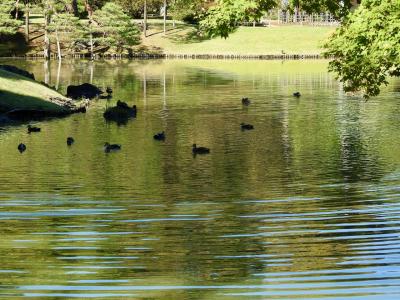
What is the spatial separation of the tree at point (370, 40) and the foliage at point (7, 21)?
90.2 metres

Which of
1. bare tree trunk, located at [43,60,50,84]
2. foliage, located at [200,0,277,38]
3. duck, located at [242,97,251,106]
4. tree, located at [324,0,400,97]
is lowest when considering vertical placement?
duck, located at [242,97,251,106]

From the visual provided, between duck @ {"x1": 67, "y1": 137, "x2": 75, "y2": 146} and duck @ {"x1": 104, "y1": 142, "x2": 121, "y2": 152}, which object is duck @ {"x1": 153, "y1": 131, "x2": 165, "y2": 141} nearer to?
duck @ {"x1": 104, "y1": 142, "x2": 121, "y2": 152}

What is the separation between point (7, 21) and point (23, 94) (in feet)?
209

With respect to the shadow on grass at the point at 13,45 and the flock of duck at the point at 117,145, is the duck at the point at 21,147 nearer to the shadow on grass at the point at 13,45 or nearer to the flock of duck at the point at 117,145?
the flock of duck at the point at 117,145

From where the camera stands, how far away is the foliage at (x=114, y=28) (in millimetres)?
116625

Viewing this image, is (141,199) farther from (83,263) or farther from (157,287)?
(157,287)

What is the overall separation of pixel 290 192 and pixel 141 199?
4.84 m

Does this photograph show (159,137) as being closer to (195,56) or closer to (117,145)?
(117,145)

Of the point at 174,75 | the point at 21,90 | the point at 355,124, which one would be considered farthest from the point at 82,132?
the point at 174,75

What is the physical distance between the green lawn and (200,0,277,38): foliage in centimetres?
8539

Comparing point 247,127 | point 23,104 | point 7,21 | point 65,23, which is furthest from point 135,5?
point 247,127

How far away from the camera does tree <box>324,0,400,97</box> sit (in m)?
26.3

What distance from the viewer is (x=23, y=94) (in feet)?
180

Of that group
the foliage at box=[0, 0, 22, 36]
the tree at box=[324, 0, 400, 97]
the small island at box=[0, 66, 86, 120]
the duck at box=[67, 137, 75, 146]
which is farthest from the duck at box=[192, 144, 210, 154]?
the foliage at box=[0, 0, 22, 36]
